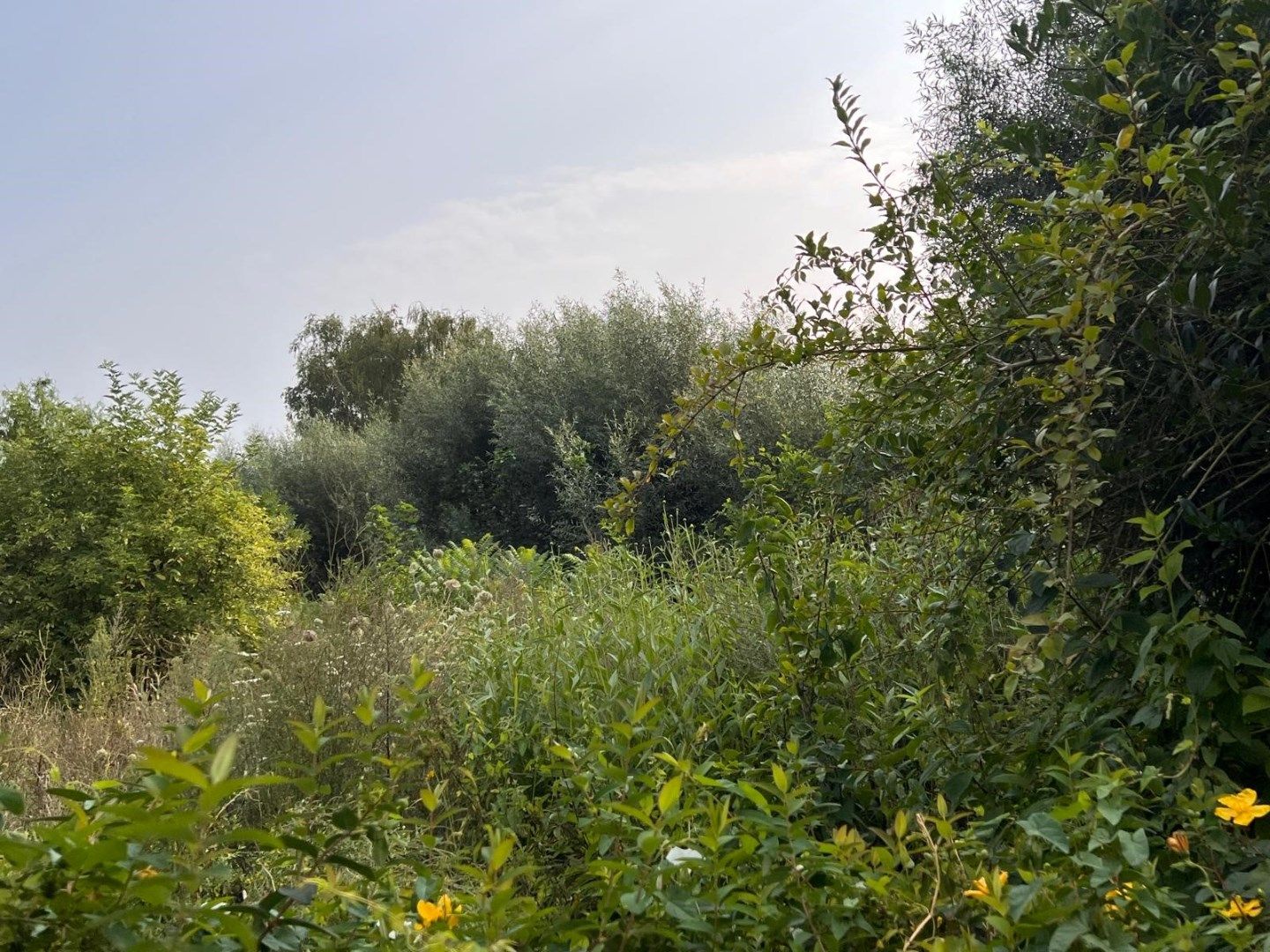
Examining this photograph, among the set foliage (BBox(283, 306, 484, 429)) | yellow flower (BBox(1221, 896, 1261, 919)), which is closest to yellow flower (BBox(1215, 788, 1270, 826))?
yellow flower (BBox(1221, 896, 1261, 919))

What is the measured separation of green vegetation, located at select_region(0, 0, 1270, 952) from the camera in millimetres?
1384

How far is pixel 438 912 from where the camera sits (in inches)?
53.6

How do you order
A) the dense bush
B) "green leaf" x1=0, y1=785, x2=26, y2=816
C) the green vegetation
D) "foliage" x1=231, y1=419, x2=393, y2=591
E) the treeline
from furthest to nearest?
1. "foliage" x1=231, y1=419, x2=393, y2=591
2. the treeline
3. the dense bush
4. the green vegetation
5. "green leaf" x1=0, y1=785, x2=26, y2=816

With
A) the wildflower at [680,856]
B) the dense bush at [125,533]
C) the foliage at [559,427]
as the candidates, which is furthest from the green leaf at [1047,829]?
the foliage at [559,427]

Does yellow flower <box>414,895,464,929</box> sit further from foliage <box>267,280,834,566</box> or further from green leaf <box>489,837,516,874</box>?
foliage <box>267,280,834,566</box>

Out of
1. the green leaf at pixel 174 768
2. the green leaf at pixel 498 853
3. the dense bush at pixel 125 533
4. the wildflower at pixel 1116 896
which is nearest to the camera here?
the green leaf at pixel 174 768

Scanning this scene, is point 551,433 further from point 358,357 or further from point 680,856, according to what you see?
point 358,357

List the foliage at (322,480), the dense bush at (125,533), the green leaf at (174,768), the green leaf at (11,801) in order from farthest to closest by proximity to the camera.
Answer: the foliage at (322,480) → the dense bush at (125,533) → the green leaf at (11,801) → the green leaf at (174,768)

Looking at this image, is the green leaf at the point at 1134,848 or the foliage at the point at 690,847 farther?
the green leaf at the point at 1134,848

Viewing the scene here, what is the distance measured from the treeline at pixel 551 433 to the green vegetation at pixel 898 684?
17.4 feet

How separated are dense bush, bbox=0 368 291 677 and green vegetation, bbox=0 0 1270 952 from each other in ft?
7.84

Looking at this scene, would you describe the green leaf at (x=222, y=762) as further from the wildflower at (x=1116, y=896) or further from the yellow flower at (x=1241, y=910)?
the yellow flower at (x=1241, y=910)

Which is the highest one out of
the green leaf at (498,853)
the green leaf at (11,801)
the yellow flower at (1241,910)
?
the green leaf at (11,801)

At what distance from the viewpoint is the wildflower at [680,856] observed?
1.47 m
